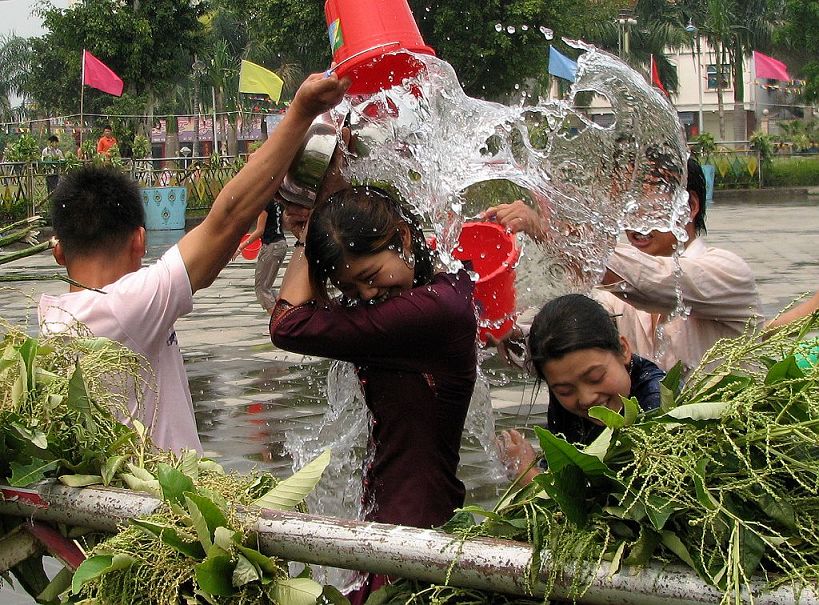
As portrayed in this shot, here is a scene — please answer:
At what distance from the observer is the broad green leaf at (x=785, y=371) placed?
150 centimetres

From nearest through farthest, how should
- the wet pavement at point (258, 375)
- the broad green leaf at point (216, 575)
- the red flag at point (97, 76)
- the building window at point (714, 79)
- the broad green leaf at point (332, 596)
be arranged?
the broad green leaf at point (216, 575) < the broad green leaf at point (332, 596) < the wet pavement at point (258, 375) < the red flag at point (97, 76) < the building window at point (714, 79)

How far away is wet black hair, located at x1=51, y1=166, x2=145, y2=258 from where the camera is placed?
2.73 meters

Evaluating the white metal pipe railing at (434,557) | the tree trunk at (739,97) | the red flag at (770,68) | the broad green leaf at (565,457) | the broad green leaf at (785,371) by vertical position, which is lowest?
the white metal pipe railing at (434,557)

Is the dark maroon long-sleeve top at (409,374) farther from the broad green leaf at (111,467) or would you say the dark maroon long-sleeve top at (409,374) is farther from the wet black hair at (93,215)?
the wet black hair at (93,215)

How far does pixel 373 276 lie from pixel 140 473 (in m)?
0.59

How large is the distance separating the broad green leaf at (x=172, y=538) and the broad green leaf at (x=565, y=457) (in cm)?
59

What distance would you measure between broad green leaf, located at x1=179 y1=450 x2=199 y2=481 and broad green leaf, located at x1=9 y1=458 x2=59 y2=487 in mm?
227

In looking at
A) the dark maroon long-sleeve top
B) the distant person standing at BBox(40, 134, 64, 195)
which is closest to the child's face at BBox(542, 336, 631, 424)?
the dark maroon long-sleeve top

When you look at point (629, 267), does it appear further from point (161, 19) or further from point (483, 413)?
point (161, 19)

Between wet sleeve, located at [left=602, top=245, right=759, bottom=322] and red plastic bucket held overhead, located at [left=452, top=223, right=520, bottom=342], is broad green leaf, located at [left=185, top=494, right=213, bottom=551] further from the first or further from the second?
wet sleeve, located at [left=602, top=245, right=759, bottom=322]

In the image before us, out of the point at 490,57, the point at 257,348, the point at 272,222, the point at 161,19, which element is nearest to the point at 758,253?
the point at 257,348

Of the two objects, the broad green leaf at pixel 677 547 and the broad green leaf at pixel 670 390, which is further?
the broad green leaf at pixel 670 390

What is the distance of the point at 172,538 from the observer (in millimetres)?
1739

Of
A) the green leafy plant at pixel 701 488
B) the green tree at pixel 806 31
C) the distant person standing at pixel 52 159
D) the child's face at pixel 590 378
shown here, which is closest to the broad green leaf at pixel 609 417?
the green leafy plant at pixel 701 488
